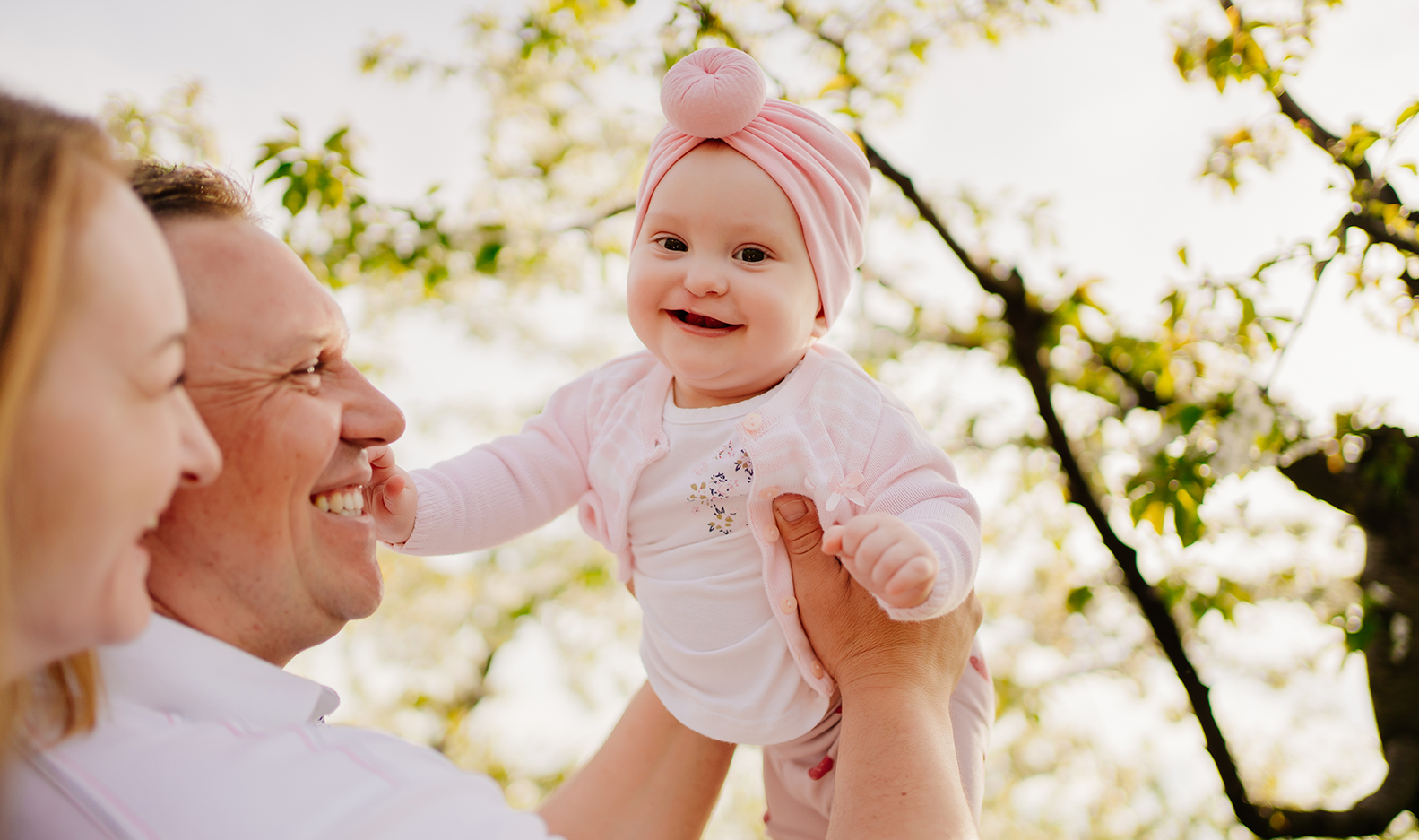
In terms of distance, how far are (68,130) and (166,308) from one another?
224 millimetres

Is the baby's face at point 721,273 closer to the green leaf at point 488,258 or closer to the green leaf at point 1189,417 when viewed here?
the green leaf at point 1189,417

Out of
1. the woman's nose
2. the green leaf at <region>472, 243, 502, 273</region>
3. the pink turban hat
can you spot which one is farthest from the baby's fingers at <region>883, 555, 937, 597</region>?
the green leaf at <region>472, 243, 502, 273</region>

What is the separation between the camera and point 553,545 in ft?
33.4

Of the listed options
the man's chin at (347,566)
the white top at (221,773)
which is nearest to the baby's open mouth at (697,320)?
the man's chin at (347,566)

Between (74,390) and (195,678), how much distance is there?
1.74ft

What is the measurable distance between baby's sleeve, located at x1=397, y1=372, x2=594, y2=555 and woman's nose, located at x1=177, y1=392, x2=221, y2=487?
2.85 feet

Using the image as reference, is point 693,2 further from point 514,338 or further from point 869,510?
point 514,338

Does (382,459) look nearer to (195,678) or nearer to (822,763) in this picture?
(195,678)

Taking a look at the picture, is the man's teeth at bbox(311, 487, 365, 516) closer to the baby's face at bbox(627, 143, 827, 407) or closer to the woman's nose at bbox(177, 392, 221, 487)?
the woman's nose at bbox(177, 392, 221, 487)

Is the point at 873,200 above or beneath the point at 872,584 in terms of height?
above

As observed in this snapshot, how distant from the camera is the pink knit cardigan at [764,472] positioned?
1713 millimetres

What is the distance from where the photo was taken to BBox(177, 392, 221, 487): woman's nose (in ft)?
3.27

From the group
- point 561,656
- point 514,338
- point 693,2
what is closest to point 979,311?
point 693,2

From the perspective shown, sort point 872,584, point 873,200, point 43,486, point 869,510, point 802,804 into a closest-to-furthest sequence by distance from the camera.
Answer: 1. point 43,486
2. point 872,584
3. point 869,510
4. point 802,804
5. point 873,200
